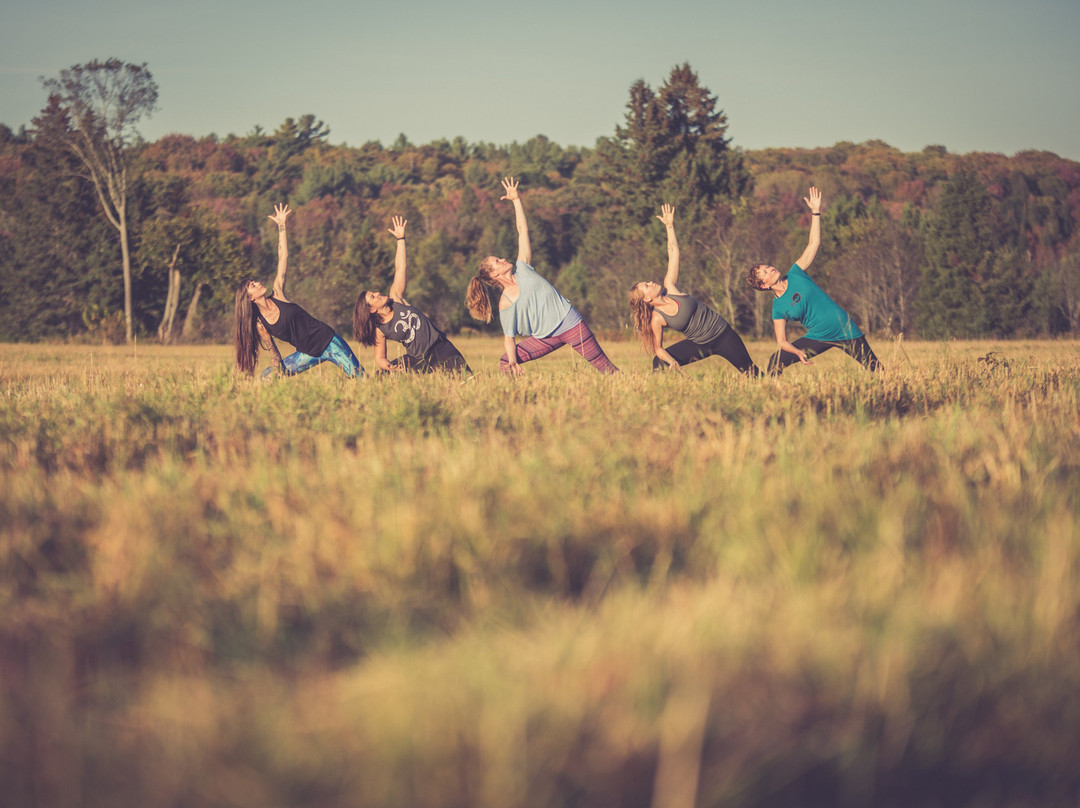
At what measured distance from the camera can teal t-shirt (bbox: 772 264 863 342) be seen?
9.71 meters

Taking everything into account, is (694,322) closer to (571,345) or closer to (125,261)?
(571,345)

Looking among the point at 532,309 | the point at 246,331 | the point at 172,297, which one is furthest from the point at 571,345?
the point at 172,297

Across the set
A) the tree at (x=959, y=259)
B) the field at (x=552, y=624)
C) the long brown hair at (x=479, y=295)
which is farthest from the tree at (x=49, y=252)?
the field at (x=552, y=624)

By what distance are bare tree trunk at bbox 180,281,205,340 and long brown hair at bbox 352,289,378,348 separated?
109 ft

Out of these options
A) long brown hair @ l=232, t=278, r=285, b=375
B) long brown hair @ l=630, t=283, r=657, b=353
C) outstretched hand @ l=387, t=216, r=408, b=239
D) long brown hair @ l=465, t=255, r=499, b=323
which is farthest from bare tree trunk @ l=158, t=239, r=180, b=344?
long brown hair @ l=630, t=283, r=657, b=353

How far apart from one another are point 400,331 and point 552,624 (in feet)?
28.0

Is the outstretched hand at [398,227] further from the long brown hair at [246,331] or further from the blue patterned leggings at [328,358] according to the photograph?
the long brown hair at [246,331]

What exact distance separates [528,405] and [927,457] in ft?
9.25

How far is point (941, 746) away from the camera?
5.68 feet

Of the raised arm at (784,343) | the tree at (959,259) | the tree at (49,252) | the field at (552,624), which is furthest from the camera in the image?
the tree at (49,252)

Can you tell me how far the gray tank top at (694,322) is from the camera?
32.4 ft

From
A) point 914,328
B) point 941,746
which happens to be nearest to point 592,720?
point 941,746

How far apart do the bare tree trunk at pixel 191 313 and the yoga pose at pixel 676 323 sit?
115 ft

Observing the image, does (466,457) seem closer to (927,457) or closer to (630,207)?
(927,457)
